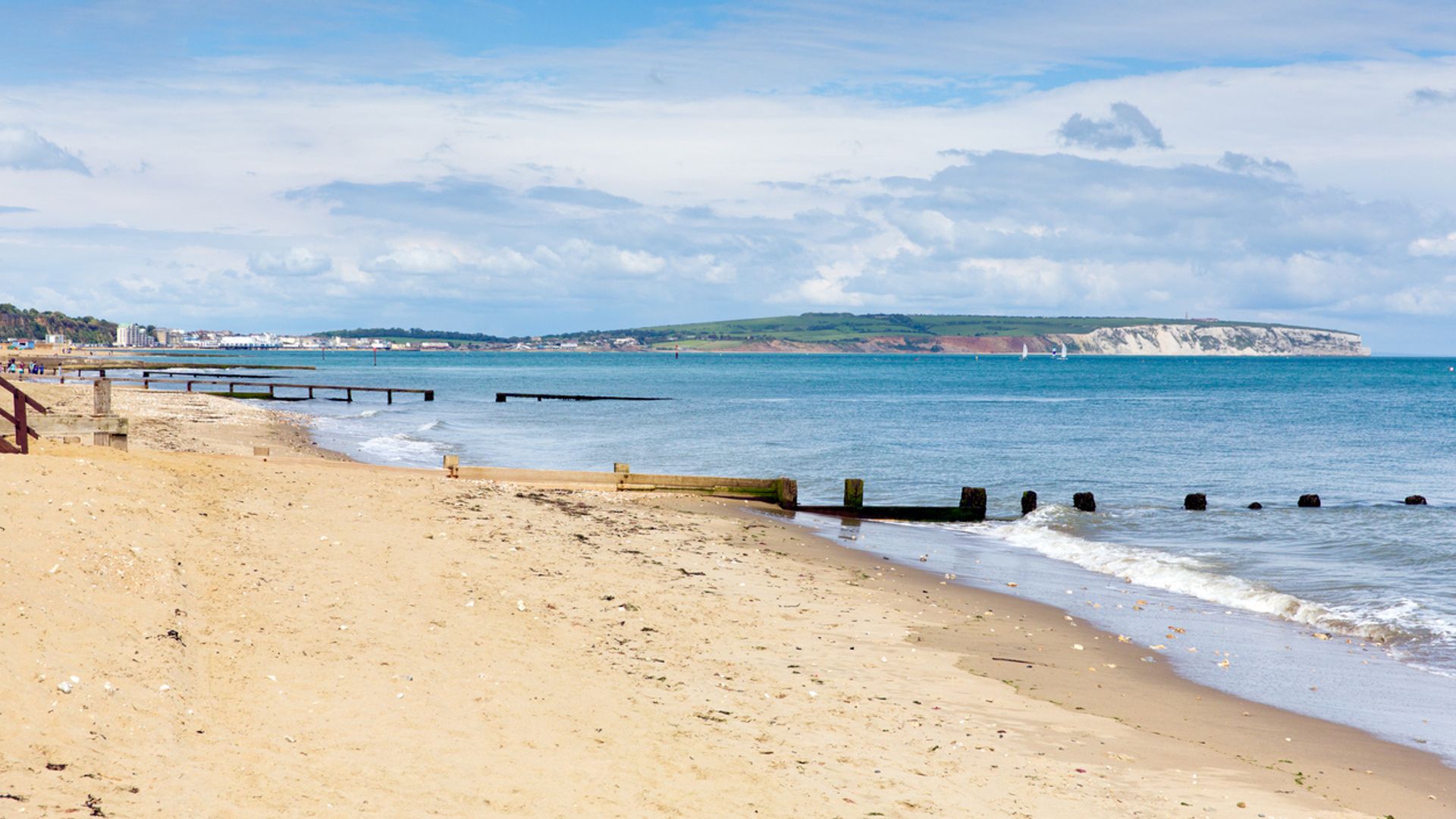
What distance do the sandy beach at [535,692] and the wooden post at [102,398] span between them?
19.5 ft

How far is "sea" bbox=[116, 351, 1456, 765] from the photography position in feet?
46.4

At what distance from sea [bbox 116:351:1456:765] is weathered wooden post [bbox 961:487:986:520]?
318 millimetres

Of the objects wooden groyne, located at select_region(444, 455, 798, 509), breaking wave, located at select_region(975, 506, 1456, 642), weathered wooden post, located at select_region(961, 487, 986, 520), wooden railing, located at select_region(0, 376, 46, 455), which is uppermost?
wooden railing, located at select_region(0, 376, 46, 455)

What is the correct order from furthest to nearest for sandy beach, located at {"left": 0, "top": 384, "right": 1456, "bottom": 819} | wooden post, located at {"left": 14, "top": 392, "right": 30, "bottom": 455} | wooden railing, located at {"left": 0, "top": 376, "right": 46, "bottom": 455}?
wooden post, located at {"left": 14, "top": 392, "right": 30, "bottom": 455}, wooden railing, located at {"left": 0, "top": 376, "right": 46, "bottom": 455}, sandy beach, located at {"left": 0, "top": 384, "right": 1456, "bottom": 819}

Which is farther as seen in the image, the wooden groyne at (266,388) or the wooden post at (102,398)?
the wooden groyne at (266,388)

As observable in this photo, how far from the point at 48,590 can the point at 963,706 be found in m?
8.33

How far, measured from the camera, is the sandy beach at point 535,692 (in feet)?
25.3

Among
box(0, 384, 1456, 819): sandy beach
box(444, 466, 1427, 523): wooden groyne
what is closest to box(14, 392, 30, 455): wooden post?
box(0, 384, 1456, 819): sandy beach

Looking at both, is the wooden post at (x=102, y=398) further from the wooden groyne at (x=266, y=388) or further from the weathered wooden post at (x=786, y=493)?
the wooden groyne at (x=266, y=388)

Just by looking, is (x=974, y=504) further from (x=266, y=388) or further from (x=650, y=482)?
(x=266, y=388)

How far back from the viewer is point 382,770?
777 cm

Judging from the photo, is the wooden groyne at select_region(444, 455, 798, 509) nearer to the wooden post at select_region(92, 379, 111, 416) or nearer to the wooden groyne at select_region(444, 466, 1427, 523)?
the wooden groyne at select_region(444, 466, 1427, 523)

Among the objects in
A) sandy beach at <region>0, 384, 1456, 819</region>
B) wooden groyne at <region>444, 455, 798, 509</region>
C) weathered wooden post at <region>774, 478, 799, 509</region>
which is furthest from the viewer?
weathered wooden post at <region>774, 478, 799, 509</region>

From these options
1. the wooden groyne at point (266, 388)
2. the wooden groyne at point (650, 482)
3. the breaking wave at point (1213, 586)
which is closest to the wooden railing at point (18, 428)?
the wooden groyne at point (650, 482)
